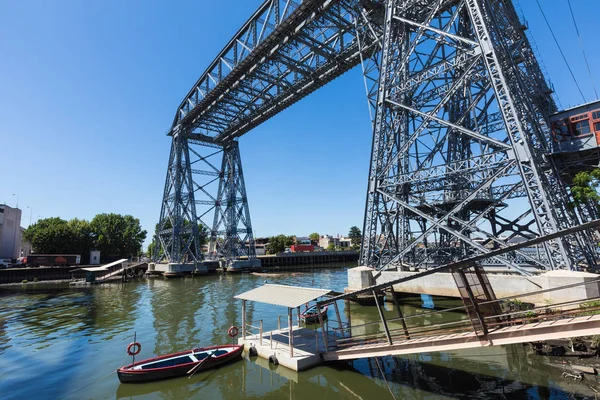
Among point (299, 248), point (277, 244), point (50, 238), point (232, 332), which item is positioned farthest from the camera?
point (299, 248)

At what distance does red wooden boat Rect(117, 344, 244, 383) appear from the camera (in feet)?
34.4

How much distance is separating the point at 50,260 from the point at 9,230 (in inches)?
914

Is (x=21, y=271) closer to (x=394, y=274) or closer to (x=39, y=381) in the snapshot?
(x=39, y=381)

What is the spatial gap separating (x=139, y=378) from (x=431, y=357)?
34.7 ft

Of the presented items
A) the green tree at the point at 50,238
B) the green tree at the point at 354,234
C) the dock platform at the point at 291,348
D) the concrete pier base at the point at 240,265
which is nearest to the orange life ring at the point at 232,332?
the dock platform at the point at 291,348

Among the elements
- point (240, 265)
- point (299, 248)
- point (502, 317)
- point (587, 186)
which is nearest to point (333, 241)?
point (299, 248)

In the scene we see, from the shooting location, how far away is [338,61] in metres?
33.4

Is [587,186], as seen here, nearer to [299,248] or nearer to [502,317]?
[502,317]

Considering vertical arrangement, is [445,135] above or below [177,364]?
above

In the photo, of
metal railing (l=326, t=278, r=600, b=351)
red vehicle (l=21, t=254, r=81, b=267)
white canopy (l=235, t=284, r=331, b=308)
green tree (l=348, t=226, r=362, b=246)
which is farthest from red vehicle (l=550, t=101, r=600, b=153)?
green tree (l=348, t=226, r=362, b=246)

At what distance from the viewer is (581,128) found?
20.0 metres

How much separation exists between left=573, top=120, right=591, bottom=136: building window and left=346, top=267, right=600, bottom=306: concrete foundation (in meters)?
12.7

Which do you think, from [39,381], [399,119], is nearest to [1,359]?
[39,381]

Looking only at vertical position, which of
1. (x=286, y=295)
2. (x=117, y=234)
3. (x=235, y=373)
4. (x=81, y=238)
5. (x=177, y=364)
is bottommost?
(x=235, y=373)
